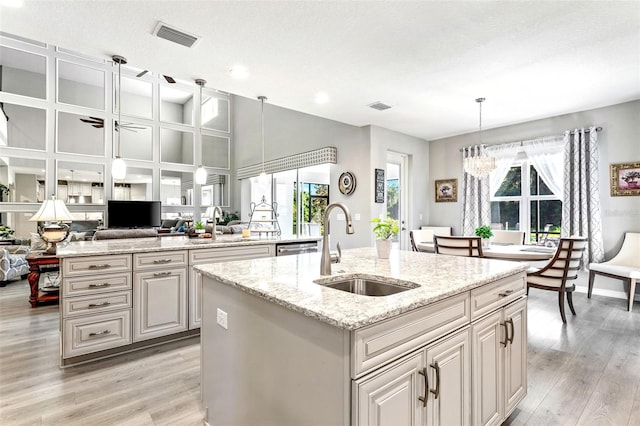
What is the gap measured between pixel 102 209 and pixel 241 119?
417cm

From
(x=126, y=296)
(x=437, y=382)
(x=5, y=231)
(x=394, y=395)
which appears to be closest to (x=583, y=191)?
(x=437, y=382)

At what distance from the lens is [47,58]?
6.86m

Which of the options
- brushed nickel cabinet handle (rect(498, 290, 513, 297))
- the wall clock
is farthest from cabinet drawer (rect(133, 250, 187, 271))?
the wall clock

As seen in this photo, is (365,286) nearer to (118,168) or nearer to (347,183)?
(118,168)

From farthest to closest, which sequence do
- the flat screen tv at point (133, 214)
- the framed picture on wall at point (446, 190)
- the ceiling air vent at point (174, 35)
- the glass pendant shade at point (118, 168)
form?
the flat screen tv at point (133, 214) < the framed picture on wall at point (446, 190) < the glass pendant shade at point (118, 168) < the ceiling air vent at point (174, 35)

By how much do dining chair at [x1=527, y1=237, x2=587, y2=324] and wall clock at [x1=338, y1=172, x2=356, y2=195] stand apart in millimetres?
2925

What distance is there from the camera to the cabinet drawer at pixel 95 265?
7.99 ft

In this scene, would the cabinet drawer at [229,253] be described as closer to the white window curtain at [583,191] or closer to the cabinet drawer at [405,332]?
the cabinet drawer at [405,332]

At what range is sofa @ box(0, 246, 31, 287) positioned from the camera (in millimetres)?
5094

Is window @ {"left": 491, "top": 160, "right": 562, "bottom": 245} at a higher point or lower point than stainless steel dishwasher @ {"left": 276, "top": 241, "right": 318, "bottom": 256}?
higher

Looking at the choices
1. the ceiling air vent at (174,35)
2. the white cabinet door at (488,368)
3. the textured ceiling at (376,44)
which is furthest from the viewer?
the ceiling air vent at (174,35)

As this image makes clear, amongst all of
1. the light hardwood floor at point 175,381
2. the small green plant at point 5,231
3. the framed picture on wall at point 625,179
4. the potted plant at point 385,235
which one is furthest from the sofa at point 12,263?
the framed picture on wall at point 625,179

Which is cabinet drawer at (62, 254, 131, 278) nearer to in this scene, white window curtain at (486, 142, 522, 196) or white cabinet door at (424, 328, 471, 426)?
white cabinet door at (424, 328, 471, 426)

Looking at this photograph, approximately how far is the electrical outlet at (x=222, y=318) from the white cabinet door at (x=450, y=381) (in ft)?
3.08
